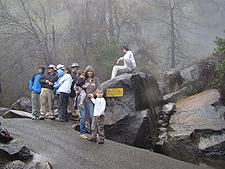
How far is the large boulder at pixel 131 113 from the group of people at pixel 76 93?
117 cm

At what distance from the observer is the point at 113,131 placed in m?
6.30

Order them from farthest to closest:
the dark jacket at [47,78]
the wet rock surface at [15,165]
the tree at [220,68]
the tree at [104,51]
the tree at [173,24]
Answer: the tree at [173,24] < the tree at [104,51] < the tree at [220,68] < the dark jacket at [47,78] < the wet rock surface at [15,165]

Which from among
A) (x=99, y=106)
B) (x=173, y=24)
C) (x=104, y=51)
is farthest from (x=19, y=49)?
(x=173, y=24)

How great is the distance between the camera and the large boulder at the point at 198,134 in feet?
17.6

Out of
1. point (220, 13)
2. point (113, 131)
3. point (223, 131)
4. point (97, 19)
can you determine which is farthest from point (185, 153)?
point (220, 13)

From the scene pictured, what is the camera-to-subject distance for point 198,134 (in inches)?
228

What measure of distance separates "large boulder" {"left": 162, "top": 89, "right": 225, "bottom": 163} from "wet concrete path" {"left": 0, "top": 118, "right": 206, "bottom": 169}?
113 centimetres

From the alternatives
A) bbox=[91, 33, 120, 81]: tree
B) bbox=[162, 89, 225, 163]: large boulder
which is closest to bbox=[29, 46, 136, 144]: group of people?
bbox=[162, 89, 225, 163]: large boulder

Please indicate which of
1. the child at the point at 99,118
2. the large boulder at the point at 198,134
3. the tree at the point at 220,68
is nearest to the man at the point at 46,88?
the child at the point at 99,118

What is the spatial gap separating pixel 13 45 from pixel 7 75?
7.36ft

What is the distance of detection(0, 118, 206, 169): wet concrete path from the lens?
13.0 ft

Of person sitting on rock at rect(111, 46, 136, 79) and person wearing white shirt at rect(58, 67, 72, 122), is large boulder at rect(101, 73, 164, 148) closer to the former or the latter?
person sitting on rock at rect(111, 46, 136, 79)

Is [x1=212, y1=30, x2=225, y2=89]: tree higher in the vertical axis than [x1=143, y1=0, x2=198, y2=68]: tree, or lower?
lower

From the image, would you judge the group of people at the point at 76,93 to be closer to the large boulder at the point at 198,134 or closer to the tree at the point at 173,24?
the large boulder at the point at 198,134
